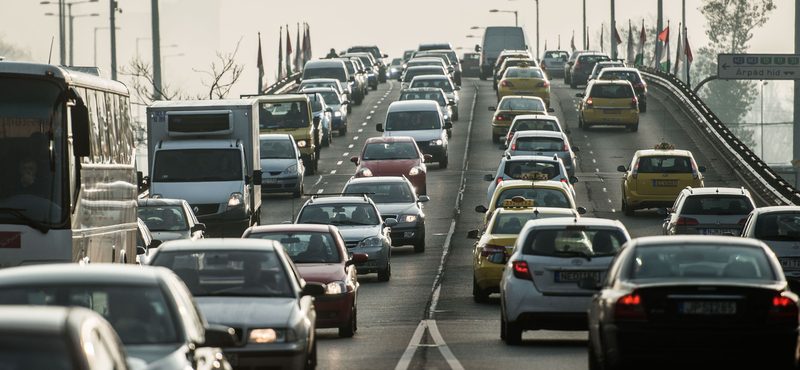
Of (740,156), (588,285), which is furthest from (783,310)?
(740,156)

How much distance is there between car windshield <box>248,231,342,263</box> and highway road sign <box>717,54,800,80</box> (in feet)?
108

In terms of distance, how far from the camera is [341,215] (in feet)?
80.9

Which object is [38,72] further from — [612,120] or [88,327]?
[612,120]

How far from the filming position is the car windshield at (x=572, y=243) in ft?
49.9

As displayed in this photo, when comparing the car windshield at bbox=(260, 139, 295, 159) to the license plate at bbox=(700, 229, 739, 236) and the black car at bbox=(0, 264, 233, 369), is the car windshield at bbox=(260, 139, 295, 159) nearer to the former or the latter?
the license plate at bbox=(700, 229, 739, 236)

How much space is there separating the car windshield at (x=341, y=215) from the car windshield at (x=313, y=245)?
639cm

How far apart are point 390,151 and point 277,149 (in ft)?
11.0

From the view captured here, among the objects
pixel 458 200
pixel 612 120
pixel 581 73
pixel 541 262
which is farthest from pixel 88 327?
pixel 581 73

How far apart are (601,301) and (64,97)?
5.48 meters

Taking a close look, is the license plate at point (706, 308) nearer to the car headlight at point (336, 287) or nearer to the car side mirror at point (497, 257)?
the car headlight at point (336, 287)

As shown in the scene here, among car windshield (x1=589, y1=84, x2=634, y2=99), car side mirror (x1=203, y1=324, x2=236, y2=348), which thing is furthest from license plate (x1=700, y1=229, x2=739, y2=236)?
car windshield (x1=589, y1=84, x2=634, y2=99)

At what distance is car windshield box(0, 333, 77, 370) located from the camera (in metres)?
6.04

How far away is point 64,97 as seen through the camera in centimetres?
1356

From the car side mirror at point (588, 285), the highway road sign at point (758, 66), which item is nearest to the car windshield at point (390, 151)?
the highway road sign at point (758, 66)
